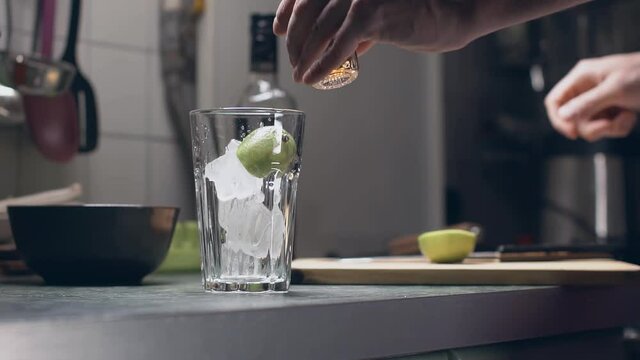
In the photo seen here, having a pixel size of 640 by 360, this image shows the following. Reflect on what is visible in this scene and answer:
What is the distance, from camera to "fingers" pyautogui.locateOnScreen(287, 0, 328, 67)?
0.78 metres

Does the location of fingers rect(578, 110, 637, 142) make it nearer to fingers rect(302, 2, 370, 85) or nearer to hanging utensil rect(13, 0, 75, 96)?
fingers rect(302, 2, 370, 85)

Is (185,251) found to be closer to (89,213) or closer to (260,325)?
(89,213)

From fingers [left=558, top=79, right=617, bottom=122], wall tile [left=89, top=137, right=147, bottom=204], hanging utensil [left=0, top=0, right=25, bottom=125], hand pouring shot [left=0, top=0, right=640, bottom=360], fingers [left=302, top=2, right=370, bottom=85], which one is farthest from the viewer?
wall tile [left=89, top=137, right=147, bottom=204]

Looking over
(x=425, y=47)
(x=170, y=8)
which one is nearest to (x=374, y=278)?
(x=425, y=47)

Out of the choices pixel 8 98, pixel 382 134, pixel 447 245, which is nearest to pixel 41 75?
pixel 8 98

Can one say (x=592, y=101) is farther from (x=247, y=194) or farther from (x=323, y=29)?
(x=247, y=194)

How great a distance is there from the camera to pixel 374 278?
789mm

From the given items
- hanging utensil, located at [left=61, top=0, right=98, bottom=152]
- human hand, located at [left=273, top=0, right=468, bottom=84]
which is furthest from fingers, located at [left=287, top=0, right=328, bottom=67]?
hanging utensil, located at [left=61, top=0, right=98, bottom=152]

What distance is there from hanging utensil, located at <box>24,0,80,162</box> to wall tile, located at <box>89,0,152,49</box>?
4.8 inches

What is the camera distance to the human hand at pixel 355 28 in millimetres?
750

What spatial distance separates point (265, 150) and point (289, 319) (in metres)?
0.18

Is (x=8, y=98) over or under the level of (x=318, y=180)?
over

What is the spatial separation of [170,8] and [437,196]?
0.73 metres

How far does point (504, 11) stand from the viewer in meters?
0.83
